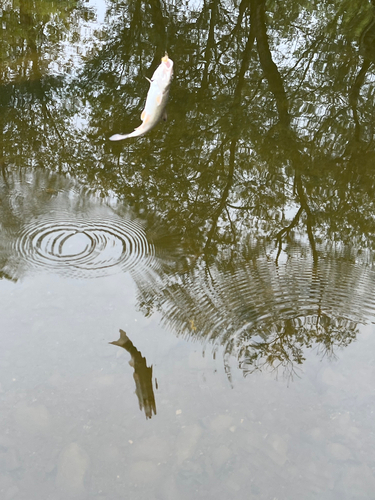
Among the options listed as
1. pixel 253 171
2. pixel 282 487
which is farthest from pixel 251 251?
pixel 282 487

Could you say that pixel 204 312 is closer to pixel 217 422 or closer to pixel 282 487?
pixel 217 422

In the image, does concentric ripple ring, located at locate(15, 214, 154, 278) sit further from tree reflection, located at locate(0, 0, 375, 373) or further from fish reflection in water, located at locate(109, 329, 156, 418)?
fish reflection in water, located at locate(109, 329, 156, 418)

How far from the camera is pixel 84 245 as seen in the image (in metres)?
3.84

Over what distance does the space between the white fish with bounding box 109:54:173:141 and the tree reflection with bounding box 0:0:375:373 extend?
4.14 feet

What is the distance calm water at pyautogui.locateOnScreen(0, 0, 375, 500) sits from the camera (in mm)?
2580

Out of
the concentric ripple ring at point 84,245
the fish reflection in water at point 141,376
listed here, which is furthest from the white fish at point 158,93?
the fish reflection in water at point 141,376

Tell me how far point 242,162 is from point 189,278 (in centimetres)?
184

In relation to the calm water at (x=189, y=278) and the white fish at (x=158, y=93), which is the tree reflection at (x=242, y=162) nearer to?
the calm water at (x=189, y=278)

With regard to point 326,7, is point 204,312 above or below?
below

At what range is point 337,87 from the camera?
620cm

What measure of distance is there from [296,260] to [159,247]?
1188 millimetres

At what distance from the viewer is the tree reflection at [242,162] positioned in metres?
3.41

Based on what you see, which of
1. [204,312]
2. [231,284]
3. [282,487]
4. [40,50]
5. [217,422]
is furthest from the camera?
[40,50]

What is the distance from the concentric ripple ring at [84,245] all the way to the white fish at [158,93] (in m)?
1.17
